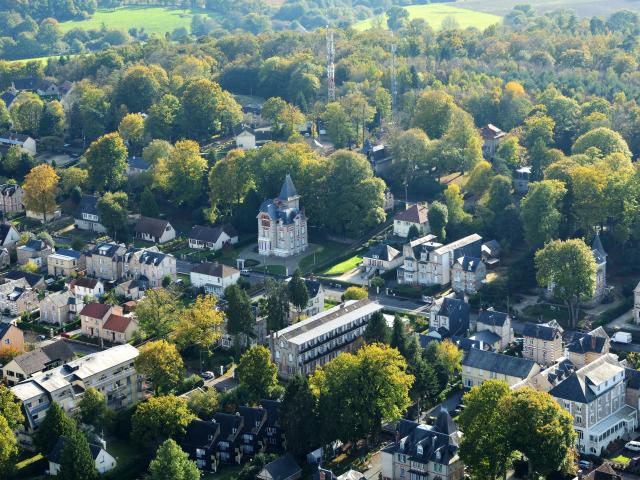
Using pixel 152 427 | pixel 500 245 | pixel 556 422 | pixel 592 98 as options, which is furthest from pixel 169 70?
pixel 556 422

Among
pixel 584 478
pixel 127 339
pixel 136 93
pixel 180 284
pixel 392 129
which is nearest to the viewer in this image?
pixel 584 478

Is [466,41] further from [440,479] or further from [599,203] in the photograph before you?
[440,479]

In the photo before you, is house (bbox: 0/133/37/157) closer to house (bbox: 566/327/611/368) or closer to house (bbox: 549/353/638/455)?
house (bbox: 566/327/611/368)

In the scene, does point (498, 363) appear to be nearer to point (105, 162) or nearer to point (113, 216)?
point (113, 216)

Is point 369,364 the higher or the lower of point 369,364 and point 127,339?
the higher

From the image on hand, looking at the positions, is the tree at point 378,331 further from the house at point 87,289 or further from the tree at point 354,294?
the house at point 87,289

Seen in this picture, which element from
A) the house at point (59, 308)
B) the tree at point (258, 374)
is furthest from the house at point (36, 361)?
the tree at point (258, 374)

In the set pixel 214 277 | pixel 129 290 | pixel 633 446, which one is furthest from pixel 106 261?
pixel 633 446
